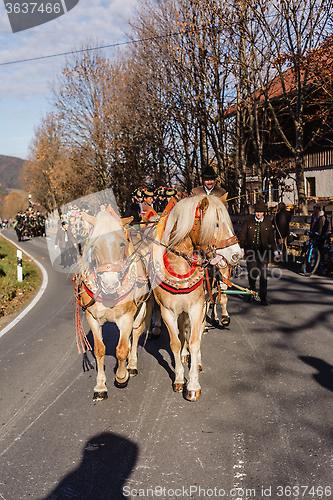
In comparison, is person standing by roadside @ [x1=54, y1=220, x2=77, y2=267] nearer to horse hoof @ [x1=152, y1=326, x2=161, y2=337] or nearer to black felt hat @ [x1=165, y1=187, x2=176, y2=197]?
black felt hat @ [x1=165, y1=187, x2=176, y2=197]

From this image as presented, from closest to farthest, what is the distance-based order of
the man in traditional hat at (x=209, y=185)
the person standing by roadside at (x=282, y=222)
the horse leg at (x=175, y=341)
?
the horse leg at (x=175, y=341) < the man in traditional hat at (x=209, y=185) < the person standing by roadside at (x=282, y=222)

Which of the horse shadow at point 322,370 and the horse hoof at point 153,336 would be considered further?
the horse hoof at point 153,336

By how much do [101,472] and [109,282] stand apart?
5.42 ft

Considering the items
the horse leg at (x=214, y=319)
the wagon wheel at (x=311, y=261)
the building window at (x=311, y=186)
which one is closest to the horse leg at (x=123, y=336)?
the horse leg at (x=214, y=319)

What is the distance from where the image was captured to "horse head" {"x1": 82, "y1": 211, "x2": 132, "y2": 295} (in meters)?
3.84

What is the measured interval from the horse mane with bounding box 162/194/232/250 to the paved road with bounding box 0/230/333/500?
1.80 metres

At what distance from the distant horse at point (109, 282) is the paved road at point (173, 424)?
22.7 inches

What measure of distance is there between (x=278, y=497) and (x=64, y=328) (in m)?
5.38

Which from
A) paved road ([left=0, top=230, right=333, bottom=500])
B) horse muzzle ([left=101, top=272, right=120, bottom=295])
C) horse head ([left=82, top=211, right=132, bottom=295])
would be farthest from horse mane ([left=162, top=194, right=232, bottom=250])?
paved road ([left=0, top=230, right=333, bottom=500])

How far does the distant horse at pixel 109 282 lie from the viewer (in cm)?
390

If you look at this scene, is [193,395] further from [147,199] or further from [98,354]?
[147,199]

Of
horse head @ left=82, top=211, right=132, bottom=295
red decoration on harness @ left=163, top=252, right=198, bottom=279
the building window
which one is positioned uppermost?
horse head @ left=82, top=211, right=132, bottom=295

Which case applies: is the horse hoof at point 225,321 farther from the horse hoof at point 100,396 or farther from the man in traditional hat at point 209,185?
the horse hoof at point 100,396

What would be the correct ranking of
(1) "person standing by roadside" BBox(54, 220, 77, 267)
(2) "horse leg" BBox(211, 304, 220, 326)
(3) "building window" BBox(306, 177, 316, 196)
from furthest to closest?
(3) "building window" BBox(306, 177, 316, 196) → (1) "person standing by roadside" BBox(54, 220, 77, 267) → (2) "horse leg" BBox(211, 304, 220, 326)
